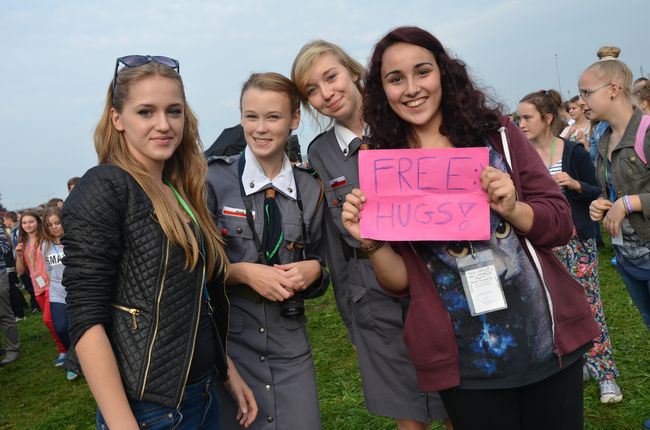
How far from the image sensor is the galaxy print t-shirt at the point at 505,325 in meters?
1.68

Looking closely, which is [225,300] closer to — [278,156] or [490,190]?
[278,156]

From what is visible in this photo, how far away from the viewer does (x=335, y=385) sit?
4.80m

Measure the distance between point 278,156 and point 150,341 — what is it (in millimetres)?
1138

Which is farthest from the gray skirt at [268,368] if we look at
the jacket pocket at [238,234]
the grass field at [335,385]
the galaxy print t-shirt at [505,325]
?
the grass field at [335,385]

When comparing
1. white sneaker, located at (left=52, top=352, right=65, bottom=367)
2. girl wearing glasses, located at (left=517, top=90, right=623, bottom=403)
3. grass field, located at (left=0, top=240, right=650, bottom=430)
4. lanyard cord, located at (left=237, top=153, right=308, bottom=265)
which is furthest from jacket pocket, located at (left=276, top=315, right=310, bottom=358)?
white sneaker, located at (left=52, top=352, right=65, bottom=367)

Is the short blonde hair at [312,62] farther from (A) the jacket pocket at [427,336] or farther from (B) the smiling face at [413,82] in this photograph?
(A) the jacket pocket at [427,336]

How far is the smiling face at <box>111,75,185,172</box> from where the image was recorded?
5.90ft

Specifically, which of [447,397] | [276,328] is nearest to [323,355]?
[276,328]

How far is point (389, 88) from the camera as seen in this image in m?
1.92

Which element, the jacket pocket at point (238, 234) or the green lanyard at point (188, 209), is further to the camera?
the jacket pocket at point (238, 234)

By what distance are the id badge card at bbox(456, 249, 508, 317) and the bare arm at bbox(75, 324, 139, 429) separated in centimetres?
109

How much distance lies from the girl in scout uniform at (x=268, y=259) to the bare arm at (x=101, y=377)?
78cm

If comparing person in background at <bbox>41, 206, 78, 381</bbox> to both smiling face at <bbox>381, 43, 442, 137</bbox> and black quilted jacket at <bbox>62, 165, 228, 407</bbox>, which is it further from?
smiling face at <bbox>381, 43, 442, 137</bbox>

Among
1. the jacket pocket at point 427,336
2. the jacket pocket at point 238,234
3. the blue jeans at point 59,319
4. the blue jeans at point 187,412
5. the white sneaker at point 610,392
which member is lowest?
the white sneaker at point 610,392
